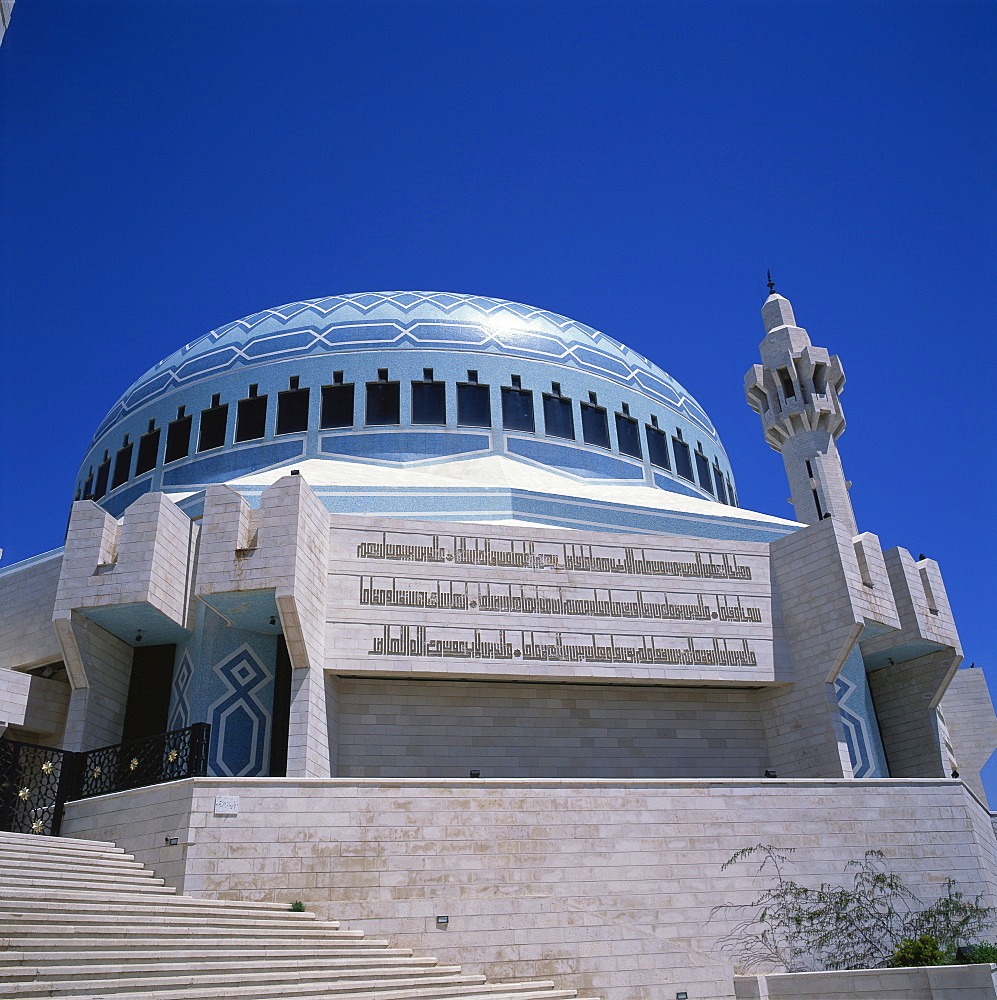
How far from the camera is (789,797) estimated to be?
13406mm

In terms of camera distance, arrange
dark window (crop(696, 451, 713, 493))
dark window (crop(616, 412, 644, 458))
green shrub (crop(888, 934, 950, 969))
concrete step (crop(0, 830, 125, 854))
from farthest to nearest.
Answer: dark window (crop(696, 451, 713, 493)) → dark window (crop(616, 412, 644, 458)) → green shrub (crop(888, 934, 950, 969)) → concrete step (crop(0, 830, 125, 854))

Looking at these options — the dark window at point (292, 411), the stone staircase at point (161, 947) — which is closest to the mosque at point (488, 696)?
the dark window at point (292, 411)

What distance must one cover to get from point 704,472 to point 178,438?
12646 millimetres

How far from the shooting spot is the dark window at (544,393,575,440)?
2288 cm

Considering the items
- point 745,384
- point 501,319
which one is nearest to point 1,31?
point 501,319

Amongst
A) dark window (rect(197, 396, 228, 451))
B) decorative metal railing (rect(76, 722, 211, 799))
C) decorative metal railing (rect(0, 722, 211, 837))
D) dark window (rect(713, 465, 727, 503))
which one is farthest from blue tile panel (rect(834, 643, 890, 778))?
dark window (rect(197, 396, 228, 451))

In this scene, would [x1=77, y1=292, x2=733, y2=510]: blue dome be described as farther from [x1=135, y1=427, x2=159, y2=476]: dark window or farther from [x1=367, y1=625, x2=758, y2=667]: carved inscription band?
[x1=367, y1=625, x2=758, y2=667]: carved inscription band

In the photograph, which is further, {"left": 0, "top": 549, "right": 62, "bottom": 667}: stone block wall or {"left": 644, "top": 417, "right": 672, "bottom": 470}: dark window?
{"left": 644, "top": 417, "right": 672, "bottom": 470}: dark window

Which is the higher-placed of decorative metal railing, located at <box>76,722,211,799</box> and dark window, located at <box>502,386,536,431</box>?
dark window, located at <box>502,386,536,431</box>

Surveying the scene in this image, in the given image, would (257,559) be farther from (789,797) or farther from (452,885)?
(789,797)

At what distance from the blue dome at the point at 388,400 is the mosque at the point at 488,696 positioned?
181 mm

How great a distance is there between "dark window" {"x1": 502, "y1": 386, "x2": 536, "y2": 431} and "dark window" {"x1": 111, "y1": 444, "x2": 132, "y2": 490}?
8.64 metres

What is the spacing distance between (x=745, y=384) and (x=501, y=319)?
19.5 ft

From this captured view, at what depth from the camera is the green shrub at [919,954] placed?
39.0 feet
